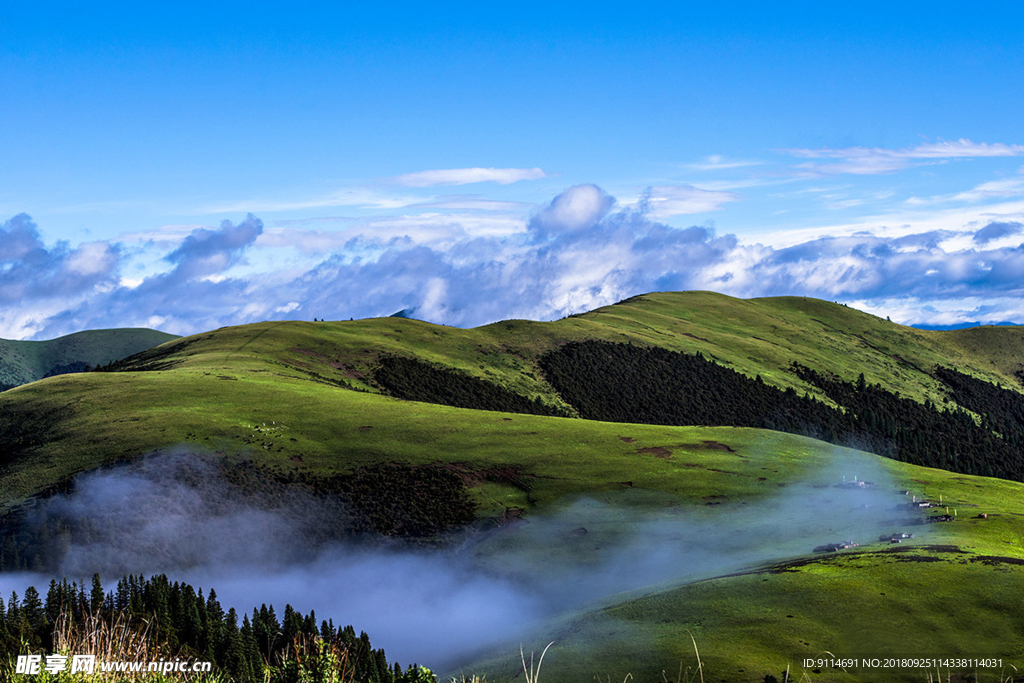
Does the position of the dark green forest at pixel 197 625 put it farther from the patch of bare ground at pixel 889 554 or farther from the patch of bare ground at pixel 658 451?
the patch of bare ground at pixel 658 451

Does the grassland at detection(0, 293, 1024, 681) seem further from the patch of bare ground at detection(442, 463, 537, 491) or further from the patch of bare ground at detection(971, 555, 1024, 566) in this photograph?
the patch of bare ground at detection(442, 463, 537, 491)

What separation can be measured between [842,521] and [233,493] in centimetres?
7281

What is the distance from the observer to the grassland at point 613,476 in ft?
164

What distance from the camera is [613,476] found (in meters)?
103

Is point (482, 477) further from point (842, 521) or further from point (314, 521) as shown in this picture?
point (842, 521)

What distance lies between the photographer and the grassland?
49.9 m

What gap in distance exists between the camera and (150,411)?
12106 centimetres

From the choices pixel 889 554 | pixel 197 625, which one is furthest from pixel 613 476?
pixel 197 625

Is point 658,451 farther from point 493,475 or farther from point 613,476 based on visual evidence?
point 493,475

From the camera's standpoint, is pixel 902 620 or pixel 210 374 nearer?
pixel 902 620

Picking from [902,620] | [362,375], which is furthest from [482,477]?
[362,375]

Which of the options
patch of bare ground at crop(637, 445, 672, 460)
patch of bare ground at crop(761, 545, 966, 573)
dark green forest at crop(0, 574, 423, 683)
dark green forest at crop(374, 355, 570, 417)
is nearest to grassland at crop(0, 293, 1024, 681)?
patch of bare ground at crop(761, 545, 966, 573)

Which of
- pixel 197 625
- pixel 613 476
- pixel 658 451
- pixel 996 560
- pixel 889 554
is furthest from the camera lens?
pixel 658 451

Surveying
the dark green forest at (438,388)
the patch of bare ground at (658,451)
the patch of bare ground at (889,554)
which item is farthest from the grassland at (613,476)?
the dark green forest at (438,388)
